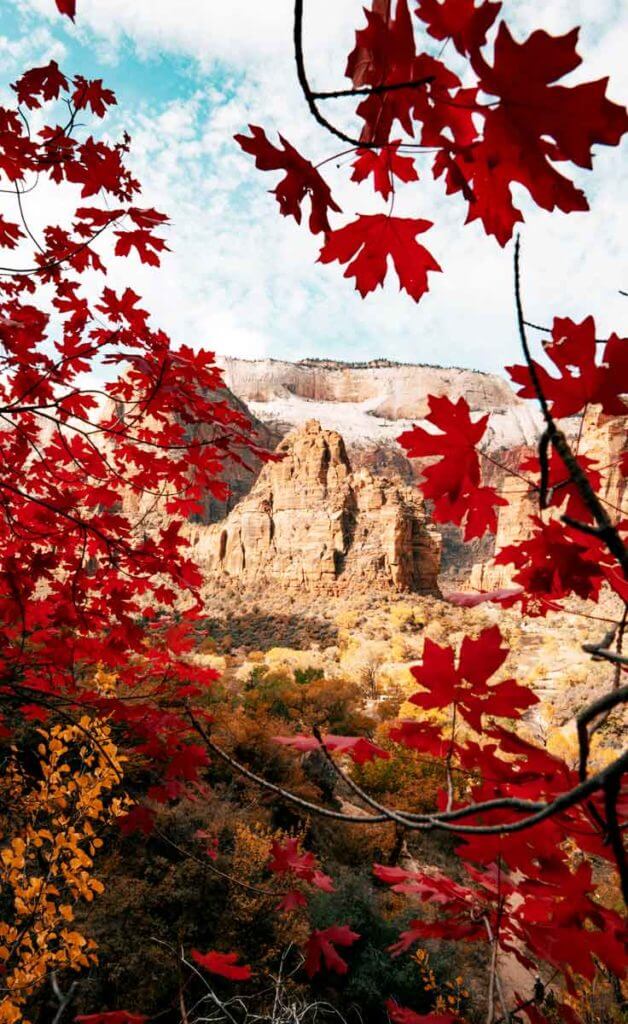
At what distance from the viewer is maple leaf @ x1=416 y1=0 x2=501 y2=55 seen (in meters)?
0.52

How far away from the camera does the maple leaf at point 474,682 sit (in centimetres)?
78

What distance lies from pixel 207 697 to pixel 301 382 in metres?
59.7

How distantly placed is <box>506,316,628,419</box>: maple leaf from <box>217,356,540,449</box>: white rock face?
187 ft

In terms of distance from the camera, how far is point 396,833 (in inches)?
208

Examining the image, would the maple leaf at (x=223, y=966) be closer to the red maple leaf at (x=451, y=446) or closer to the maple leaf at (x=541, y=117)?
the red maple leaf at (x=451, y=446)

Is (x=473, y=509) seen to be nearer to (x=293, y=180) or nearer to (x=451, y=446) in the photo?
(x=451, y=446)

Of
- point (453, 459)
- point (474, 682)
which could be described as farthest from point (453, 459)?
point (474, 682)

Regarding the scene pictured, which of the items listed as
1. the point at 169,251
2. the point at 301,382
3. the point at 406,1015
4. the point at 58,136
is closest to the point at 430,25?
the point at 169,251

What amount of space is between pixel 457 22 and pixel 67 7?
84cm

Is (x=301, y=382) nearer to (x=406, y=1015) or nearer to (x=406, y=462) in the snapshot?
(x=406, y=462)

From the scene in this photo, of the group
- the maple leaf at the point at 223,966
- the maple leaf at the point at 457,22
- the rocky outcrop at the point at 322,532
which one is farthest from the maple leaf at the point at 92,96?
the rocky outcrop at the point at 322,532

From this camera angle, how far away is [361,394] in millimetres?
63562

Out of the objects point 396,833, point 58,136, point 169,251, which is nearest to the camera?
point 58,136

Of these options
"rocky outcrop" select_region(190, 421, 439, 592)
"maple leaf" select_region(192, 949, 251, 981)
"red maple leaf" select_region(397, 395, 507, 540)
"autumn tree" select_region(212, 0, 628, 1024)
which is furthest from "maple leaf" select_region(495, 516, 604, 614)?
"rocky outcrop" select_region(190, 421, 439, 592)
